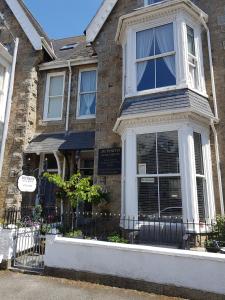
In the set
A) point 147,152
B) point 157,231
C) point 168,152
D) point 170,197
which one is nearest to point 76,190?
point 147,152

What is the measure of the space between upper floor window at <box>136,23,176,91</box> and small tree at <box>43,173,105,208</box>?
388 centimetres

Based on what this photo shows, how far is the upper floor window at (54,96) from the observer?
12.3 meters

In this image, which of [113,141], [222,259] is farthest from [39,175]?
[222,259]

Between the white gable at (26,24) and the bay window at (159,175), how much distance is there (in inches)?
301

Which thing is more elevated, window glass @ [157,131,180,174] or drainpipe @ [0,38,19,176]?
drainpipe @ [0,38,19,176]

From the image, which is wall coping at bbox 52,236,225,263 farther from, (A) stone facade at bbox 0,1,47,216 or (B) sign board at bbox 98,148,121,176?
(A) stone facade at bbox 0,1,47,216

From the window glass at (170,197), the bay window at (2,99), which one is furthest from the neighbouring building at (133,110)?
the bay window at (2,99)

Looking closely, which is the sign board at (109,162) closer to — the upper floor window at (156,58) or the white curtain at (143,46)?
the upper floor window at (156,58)

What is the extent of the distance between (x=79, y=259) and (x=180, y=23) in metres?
8.20

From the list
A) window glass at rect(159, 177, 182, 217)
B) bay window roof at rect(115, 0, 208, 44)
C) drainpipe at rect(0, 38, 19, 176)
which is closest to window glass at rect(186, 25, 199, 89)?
bay window roof at rect(115, 0, 208, 44)

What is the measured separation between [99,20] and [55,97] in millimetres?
4074

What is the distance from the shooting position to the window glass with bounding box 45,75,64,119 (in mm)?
12344

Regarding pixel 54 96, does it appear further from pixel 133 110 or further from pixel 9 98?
pixel 133 110

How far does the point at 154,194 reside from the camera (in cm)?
815
